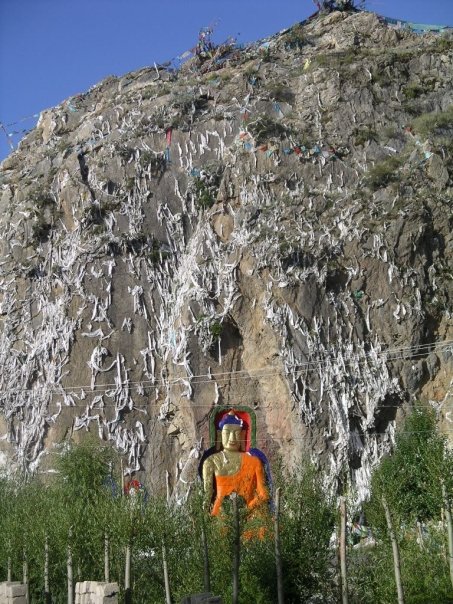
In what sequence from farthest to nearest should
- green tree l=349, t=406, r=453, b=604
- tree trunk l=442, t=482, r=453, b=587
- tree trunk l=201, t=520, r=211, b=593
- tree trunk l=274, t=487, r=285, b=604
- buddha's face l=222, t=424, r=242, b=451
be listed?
buddha's face l=222, t=424, r=242, b=451 < tree trunk l=201, t=520, r=211, b=593 < tree trunk l=274, t=487, r=285, b=604 < green tree l=349, t=406, r=453, b=604 < tree trunk l=442, t=482, r=453, b=587

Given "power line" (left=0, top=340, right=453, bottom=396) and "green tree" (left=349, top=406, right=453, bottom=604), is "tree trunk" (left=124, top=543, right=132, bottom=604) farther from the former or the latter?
"power line" (left=0, top=340, right=453, bottom=396)

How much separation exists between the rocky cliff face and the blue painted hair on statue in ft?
2.73

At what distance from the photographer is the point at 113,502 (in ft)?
60.1

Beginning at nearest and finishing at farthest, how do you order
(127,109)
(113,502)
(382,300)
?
(113,502)
(382,300)
(127,109)

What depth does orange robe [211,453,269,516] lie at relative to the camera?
24578 mm

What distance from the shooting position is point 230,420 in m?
26.6

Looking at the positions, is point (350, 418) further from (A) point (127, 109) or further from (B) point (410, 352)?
(A) point (127, 109)

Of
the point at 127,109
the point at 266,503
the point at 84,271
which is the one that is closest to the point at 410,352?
the point at 266,503

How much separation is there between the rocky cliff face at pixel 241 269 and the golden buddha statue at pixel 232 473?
1387 millimetres

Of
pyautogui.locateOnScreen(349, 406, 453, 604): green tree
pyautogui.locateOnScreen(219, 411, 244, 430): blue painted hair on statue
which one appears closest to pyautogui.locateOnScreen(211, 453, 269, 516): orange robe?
pyautogui.locateOnScreen(219, 411, 244, 430): blue painted hair on statue

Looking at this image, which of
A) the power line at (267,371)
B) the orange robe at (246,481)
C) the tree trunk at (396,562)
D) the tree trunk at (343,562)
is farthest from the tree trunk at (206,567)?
the power line at (267,371)

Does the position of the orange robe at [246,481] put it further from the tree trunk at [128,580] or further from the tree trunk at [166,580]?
the tree trunk at [128,580]

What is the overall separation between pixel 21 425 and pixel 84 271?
6.06m

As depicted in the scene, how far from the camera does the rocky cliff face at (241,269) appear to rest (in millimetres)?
27344
